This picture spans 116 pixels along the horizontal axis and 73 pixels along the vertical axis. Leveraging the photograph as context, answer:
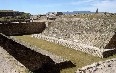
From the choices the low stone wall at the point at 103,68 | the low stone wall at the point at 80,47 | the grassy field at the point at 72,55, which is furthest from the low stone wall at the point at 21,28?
the low stone wall at the point at 103,68

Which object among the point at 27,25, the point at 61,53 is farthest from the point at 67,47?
the point at 27,25

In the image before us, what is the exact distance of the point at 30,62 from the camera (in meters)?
12.5

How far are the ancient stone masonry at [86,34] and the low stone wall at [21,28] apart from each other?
5.29 metres

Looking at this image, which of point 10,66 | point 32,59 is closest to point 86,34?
point 32,59

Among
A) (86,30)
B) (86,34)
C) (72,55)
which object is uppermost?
(86,30)

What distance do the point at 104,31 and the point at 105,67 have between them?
872cm

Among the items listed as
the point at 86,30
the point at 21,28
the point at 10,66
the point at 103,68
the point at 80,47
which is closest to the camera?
the point at 10,66

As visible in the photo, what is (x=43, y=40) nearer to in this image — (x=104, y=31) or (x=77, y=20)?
(x=77, y=20)

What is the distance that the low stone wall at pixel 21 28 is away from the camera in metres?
31.2

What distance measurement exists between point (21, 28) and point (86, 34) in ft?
45.5

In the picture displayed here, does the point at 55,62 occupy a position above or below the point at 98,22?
below

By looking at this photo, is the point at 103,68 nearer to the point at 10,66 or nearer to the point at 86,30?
the point at 10,66

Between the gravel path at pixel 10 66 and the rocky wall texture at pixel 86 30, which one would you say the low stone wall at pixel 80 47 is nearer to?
the rocky wall texture at pixel 86 30

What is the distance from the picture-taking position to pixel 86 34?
2162cm
